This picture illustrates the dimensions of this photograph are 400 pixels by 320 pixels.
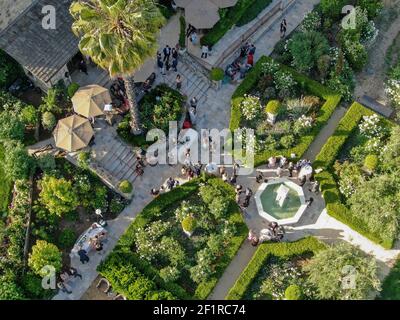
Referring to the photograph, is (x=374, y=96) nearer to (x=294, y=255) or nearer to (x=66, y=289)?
(x=294, y=255)

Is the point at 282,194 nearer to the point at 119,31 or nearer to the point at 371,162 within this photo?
the point at 371,162

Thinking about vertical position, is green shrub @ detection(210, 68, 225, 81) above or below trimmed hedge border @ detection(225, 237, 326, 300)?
above

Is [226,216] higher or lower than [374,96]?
lower

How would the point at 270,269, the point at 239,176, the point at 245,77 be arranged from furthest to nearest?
the point at 245,77 < the point at 239,176 < the point at 270,269

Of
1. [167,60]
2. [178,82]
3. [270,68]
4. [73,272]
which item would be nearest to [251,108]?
[270,68]

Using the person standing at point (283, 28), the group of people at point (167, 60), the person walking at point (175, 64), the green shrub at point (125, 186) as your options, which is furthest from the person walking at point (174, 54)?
the green shrub at point (125, 186)

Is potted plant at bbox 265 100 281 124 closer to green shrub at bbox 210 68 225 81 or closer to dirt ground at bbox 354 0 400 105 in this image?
green shrub at bbox 210 68 225 81

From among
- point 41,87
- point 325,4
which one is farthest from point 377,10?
point 41,87

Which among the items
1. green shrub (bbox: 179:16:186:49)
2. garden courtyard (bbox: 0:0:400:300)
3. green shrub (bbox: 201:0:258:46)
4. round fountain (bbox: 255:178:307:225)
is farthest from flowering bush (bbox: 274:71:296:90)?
green shrub (bbox: 179:16:186:49)
